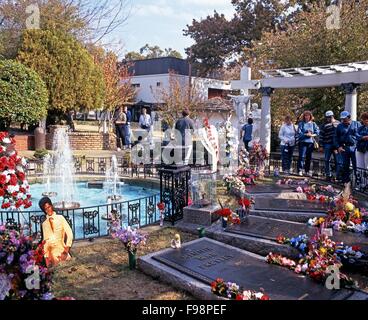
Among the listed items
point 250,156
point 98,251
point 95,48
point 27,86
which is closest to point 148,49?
point 95,48

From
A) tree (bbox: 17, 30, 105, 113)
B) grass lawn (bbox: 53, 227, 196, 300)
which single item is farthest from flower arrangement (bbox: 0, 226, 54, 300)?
tree (bbox: 17, 30, 105, 113)

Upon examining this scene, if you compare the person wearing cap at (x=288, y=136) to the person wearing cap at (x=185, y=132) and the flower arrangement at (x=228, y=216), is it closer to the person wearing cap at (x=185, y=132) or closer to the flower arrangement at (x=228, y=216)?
the person wearing cap at (x=185, y=132)

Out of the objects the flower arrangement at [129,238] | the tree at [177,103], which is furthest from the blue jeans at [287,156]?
the tree at [177,103]

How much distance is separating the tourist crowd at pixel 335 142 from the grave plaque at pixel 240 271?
5.88 m

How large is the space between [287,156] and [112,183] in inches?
223

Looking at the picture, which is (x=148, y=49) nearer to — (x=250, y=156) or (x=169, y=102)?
(x=169, y=102)

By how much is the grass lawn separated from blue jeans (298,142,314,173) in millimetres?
6383

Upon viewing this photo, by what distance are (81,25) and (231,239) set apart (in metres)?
21.2

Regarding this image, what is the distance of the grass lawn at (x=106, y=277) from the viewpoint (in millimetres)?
4932

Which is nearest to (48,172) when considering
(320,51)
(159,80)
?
(320,51)

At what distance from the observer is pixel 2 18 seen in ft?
Answer: 77.9

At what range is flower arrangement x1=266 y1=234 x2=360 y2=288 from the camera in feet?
16.0

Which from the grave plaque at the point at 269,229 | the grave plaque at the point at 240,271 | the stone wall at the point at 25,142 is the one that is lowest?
the grave plaque at the point at 240,271

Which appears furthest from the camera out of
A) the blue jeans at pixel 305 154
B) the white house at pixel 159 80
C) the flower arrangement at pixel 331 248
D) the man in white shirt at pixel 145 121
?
the white house at pixel 159 80
